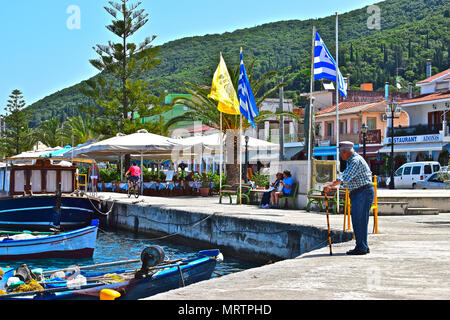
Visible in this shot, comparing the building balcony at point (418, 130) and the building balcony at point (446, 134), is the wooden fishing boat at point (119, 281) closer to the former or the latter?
the building balcony at point (446, 134)

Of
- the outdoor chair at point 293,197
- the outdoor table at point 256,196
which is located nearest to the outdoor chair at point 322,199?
the outdoor chair at point 293,197

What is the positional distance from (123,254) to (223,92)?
21.5 ft

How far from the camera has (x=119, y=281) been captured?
919 cm

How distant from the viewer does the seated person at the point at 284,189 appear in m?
18.9

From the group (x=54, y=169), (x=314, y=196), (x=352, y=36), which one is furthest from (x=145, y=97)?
(x=352, y=36)

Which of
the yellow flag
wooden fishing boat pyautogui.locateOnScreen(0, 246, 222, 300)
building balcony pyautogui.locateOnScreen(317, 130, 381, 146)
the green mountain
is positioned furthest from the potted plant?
the green mountain

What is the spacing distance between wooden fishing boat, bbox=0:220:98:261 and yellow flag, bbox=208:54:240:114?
259 inches

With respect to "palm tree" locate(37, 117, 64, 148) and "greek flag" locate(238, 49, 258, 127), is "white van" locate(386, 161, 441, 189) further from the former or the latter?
"palm tree" locate(37, 117, 64, 148)

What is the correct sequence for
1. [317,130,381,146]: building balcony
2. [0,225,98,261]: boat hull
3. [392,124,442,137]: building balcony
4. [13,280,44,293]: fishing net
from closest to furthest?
[13,280,44,293]: fishing net < [0,225,98,261]: boat hull < [392,124,442,137]: building balcony < [317,130,381,146]: building balcony

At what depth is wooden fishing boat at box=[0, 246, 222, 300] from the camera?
8.52 meters

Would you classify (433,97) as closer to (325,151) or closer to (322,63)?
(325,151)

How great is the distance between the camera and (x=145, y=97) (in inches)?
1735
